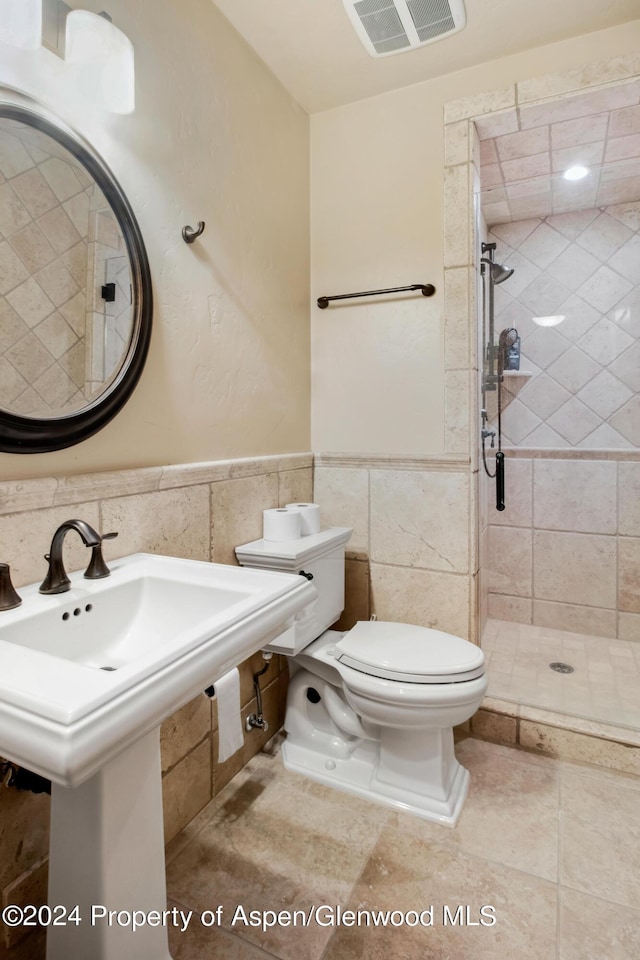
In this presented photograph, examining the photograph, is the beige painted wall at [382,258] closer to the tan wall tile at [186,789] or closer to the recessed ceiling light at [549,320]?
the recessed ceiling light at [549,320]

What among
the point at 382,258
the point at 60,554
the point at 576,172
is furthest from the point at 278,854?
the point at 576,172

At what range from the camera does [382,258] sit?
84.0 inches

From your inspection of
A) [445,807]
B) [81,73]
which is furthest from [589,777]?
[81,73]

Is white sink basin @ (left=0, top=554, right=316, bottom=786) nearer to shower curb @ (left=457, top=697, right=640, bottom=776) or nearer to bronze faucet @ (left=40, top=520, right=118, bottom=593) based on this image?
bronze faucet @ (left=40, top=520, right=118, bottom=593)

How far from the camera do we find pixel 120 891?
83cm

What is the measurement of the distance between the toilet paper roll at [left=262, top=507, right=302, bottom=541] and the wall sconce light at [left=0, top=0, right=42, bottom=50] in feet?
4.39

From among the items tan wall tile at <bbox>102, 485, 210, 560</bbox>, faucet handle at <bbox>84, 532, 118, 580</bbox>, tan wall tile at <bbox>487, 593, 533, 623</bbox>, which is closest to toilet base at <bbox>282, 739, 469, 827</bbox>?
tan wall tile at <bbox>102, 485, 210, 560</bbox>

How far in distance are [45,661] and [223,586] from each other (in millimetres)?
410

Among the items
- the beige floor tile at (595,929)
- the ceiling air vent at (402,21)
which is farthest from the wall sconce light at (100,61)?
the beige floor tile at (595,929)

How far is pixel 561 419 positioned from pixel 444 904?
2.36 m

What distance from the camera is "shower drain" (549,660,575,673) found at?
233 cm

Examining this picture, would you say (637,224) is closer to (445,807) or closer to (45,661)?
(445,807)

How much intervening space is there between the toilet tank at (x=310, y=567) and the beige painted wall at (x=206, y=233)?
1.20ft

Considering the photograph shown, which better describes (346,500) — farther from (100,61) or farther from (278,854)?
(100,61)
